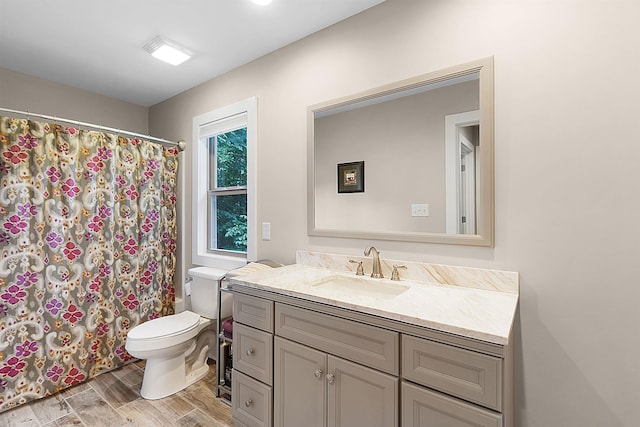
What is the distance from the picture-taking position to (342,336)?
125 cm

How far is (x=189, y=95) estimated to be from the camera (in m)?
2.88

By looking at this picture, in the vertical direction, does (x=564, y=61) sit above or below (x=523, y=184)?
above

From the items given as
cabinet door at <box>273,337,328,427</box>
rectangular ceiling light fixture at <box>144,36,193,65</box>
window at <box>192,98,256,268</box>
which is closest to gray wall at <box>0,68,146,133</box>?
window at <box>192,98,256,268</box>

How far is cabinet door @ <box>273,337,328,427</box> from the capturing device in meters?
1.32

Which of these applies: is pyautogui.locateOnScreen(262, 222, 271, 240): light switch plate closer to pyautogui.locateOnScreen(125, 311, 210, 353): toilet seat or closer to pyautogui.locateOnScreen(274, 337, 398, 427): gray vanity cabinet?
pyautogui.locateOnScreen(125, 311, 210, 353): toilet seat

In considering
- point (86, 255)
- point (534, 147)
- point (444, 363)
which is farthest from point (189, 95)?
point (444, 363)

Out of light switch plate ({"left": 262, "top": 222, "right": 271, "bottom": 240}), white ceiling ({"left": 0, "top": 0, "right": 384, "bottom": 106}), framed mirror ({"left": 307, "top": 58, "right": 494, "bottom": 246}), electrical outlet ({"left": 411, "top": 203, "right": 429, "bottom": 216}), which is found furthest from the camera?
light switch plate ({"left": 262, "top": 222, "right": 271, "bottom": 240})

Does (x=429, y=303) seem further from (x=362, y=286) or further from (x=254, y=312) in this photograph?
(x=254, y=312)

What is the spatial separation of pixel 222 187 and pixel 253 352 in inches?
63.6

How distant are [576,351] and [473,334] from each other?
0.64 m

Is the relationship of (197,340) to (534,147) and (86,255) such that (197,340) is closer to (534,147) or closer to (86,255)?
(86,255)

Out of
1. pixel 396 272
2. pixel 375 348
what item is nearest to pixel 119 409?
pixel 375 348

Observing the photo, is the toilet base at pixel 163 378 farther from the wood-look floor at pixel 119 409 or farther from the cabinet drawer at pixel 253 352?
the cabinet drawer at pixel 253 352

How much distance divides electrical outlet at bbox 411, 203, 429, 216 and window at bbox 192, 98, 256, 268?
1.25 meters
